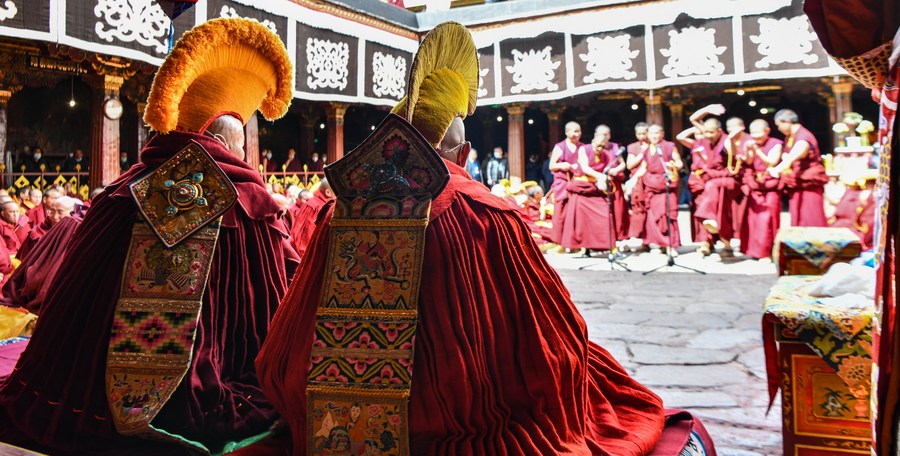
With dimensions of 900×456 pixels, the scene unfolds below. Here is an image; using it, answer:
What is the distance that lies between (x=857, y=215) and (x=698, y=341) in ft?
6.49

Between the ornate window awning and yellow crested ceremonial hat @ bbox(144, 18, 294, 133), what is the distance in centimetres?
548

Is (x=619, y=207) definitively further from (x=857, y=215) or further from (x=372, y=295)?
(x=372, y=295)

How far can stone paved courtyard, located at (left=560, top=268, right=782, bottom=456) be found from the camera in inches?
97.4

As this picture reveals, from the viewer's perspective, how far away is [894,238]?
1153 millimetres

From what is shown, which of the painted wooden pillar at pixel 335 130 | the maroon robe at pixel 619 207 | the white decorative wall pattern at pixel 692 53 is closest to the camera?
the maroon robe at pixel 619 207

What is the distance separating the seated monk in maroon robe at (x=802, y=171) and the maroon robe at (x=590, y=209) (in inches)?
80.5

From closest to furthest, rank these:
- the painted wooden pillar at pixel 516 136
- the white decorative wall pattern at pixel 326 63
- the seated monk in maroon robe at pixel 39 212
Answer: the seated monk in maroon robe at pixel 39 212, the white decorative wall pattern at pixel 326 63, the painted wooden pillar at pixel 516 136

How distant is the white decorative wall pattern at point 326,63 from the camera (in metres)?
9.27

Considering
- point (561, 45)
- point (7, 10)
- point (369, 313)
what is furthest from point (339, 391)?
point (561, 45)

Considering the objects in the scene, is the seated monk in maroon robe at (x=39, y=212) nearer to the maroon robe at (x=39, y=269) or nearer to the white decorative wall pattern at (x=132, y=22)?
the white decorative wall pattern at (x=132, y=22)

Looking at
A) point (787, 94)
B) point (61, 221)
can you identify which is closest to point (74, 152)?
point (61, 221)

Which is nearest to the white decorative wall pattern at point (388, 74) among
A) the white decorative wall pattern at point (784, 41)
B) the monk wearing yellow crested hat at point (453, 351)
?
the white decorative wall pattern at point (784, 41)

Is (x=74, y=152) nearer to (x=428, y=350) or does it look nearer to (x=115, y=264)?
(x=115, y=264)

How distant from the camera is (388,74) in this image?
1081 centimetres
